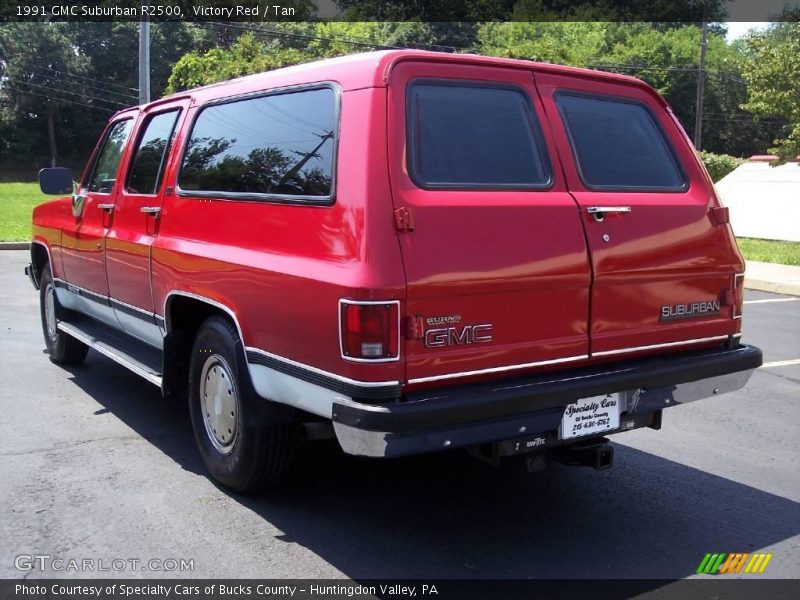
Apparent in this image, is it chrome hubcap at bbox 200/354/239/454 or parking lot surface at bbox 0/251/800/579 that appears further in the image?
chrome hubcap at bbox 200/354/239/454

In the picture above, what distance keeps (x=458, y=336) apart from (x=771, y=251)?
17.1 metres

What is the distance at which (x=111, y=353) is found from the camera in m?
5.56

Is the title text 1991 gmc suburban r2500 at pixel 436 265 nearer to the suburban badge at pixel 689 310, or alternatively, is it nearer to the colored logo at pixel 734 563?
the suburban badge at pixel 689 310

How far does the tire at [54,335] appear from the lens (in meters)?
7.12

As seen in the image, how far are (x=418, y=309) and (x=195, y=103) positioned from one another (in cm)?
238

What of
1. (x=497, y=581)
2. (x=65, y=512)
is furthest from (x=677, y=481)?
(x=65, y=512)

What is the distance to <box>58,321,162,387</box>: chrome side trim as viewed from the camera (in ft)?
16.2

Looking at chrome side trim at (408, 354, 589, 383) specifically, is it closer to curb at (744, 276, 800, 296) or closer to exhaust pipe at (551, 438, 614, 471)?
exhaust pipe at (551, 438, 614, 471)

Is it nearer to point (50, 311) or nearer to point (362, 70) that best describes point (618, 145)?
point (362, 70)

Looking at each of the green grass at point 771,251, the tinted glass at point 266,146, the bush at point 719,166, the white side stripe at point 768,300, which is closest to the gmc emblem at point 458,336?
the tinted glass at point 266,146

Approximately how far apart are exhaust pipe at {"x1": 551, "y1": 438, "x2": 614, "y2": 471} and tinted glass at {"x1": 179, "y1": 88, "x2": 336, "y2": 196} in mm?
1707

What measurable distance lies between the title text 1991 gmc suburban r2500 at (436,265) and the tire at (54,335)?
8.44ft

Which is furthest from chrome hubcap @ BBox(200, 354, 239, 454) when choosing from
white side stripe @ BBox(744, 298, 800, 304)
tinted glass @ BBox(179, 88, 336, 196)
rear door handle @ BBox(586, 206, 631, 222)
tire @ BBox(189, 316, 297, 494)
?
white side stripe @ BBox(744, 298, 800, 304)

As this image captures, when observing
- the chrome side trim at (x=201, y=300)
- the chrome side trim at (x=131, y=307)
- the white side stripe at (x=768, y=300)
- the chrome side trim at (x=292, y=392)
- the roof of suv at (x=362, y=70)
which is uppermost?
the roof of suv at (x=362, y=70)
